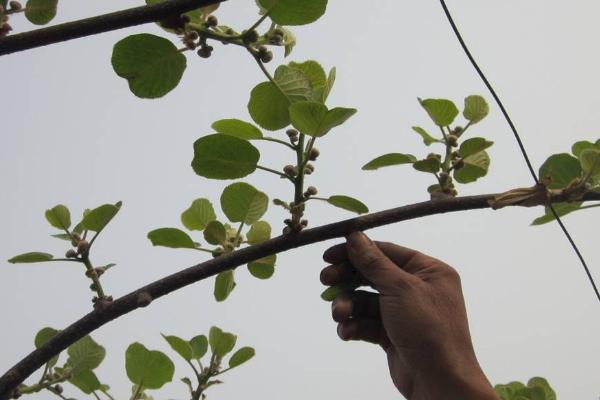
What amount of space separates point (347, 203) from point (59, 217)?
0.63 metres

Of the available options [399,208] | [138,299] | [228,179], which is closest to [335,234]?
[399,208]

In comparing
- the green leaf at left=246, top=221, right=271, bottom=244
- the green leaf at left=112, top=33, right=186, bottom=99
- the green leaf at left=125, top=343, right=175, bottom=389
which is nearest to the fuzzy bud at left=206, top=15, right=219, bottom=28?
the green leaf at left=112, top=33, right=186, bottom=99

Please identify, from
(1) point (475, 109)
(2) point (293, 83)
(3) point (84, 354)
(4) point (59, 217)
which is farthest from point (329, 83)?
(3) point (84, 354)

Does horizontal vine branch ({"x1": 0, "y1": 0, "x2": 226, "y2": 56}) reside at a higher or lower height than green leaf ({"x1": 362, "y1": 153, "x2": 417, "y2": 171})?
higher

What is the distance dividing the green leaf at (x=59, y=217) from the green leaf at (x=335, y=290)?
1.97 ft

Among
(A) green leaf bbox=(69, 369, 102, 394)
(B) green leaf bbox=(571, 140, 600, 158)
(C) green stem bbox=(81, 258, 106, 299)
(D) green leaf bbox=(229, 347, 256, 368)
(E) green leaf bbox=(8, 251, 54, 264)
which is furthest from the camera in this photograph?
(D) green leaf bbox=(229, 347, 256, 368)

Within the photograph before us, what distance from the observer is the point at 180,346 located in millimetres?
1500

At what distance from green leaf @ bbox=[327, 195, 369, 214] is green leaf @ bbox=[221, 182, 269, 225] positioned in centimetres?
22

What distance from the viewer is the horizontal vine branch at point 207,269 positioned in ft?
3.35

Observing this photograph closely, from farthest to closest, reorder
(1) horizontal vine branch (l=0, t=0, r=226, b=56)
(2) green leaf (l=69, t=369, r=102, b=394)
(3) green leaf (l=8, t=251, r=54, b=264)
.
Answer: (2) green leaf (l=69, t=369, r=102, b=394)
(3) green leaf (l=8, t=251, r=54, b=264)
(1) horizontal vine branch (l=0, t=0, r=226, b=56)

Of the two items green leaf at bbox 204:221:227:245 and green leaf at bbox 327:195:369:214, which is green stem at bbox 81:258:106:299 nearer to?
green leaf at bbox 204:221:227:245

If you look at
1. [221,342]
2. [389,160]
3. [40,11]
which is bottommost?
[221,342]

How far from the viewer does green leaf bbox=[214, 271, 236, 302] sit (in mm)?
1358

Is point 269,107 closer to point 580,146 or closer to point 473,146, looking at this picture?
point 473,146
